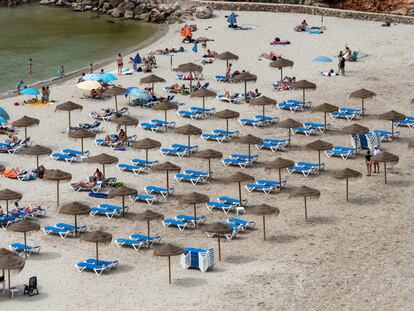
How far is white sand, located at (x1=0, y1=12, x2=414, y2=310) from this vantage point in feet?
120

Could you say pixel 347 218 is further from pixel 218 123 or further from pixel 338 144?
pixel 218 123

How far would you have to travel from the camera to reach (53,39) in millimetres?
80562

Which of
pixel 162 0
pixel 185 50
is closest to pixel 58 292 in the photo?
pixel 185 50

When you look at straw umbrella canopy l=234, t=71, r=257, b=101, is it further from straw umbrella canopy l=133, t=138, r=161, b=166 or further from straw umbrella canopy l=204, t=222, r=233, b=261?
straw umbrella canopy l=204, t=222, r=233, b=261

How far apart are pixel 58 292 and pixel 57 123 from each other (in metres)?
18.8

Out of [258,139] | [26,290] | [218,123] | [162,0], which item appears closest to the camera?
[26,290]

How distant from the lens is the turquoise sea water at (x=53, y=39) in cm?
7112

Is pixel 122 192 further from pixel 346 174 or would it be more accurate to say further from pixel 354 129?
pixel 354 129

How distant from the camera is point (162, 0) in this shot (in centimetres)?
8794

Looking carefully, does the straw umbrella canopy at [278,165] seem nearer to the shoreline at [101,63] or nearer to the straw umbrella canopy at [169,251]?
the straw umbrella canopy at [169,251]

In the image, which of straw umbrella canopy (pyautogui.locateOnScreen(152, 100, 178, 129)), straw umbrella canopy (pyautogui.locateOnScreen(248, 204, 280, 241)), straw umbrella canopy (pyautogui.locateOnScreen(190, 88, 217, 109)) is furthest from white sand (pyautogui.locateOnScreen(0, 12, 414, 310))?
straw umbrella canopy (pyautogui.locateOnScreen(152, 100, 178, 129))

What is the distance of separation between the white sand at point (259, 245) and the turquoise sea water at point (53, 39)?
12.4 meters

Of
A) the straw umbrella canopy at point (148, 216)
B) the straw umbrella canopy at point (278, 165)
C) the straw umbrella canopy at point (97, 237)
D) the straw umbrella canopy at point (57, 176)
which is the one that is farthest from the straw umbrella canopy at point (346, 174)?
the straw umbrella canopy at point (57, 176)

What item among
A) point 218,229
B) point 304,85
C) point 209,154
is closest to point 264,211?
point 218,229
